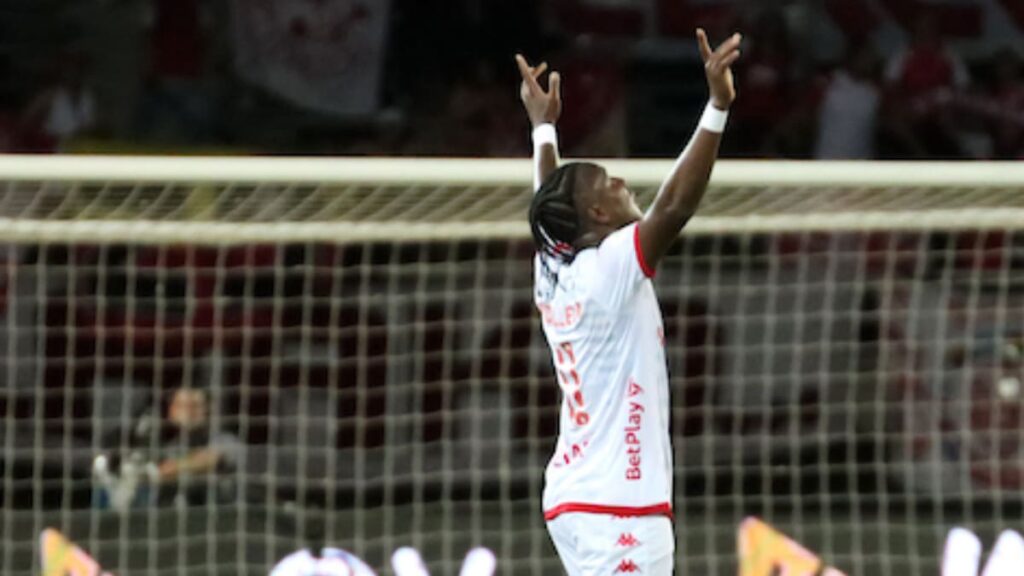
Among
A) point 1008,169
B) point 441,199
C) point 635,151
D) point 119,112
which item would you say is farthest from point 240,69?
point 1008,169

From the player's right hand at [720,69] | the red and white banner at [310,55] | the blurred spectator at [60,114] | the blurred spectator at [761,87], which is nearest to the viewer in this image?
the player's right hand at [720,69]

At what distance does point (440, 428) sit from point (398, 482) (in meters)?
0.32

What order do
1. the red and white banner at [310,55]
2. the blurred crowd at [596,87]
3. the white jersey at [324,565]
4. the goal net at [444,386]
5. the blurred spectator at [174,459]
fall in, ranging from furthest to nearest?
the red and white banner at [310,55]
the blurred crowd at [596,87]
the blurred spectator at [174,459]
the goal net at [444,386]
the white jersey at [324,565]

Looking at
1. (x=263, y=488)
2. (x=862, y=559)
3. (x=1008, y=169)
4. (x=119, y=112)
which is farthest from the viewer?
(x=119, y=112)

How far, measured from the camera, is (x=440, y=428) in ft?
24.3

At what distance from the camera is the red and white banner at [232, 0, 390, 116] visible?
32.5 feet

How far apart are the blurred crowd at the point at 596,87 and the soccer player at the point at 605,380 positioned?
206 inches

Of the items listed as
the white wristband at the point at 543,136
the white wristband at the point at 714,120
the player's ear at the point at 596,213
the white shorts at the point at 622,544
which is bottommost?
the white shorts at the point at 622,544

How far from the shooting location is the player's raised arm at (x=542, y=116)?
4.72 m

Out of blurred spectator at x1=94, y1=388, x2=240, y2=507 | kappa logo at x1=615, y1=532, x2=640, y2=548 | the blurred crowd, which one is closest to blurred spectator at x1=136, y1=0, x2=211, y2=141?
the blurred crowd

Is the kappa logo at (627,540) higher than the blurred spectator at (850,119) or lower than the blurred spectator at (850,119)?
lower

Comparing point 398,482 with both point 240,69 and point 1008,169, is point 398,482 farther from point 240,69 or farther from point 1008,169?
point 240,69

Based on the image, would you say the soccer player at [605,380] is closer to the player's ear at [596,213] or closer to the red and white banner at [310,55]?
the player's ear at [596,213]

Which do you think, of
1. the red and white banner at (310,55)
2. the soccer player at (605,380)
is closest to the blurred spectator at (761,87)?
the red and white banner at (310,55)
